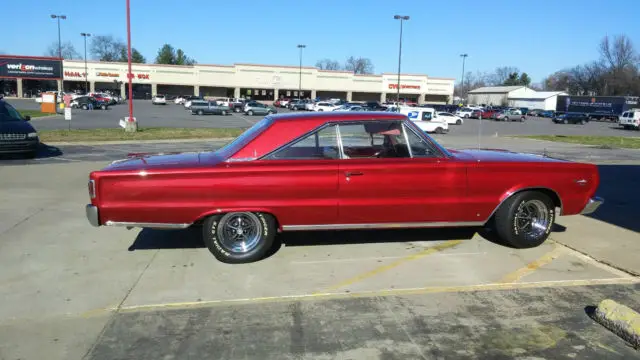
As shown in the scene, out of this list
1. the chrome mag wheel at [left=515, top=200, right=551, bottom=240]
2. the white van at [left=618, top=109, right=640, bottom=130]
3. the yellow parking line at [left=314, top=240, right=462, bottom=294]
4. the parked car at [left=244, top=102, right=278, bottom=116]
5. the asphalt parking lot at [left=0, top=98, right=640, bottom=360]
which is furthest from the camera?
the parked car at [left=244, top=102, right=278, bottom=116]

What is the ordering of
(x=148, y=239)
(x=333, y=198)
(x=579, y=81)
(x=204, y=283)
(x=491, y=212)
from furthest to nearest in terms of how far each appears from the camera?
(x=579, y=81) < (x=148, y=239) < (x=491, y=212) < (x=333, y=198) < (x=204, y=283)

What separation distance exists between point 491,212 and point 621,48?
137847 mm

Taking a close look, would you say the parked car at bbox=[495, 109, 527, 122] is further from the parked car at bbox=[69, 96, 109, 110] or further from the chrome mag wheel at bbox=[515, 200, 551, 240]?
the chrome mag wheel at bbox=[515, 200, 551, 240]

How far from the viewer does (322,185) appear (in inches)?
200

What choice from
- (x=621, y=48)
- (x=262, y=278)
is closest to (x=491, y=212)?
(x=262, y=278)

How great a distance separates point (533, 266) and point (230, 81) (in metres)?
88.4

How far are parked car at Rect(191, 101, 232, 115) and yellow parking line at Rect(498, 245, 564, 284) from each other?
46828mm

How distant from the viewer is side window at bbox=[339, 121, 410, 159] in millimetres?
5312

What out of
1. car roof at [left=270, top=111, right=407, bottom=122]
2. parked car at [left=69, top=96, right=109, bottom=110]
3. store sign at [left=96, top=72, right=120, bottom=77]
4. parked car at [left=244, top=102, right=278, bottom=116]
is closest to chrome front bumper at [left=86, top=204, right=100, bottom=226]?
car roof at [left=270, top=111, right=407, bottom=122]

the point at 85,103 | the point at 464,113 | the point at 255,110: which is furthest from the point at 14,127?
the point at 464,113

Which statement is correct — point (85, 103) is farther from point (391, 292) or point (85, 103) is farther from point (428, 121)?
point (391, 292)

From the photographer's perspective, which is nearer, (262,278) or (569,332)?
(569,332)

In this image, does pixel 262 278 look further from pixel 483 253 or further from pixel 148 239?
pixel 483 253

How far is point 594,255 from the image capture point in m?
5.66
